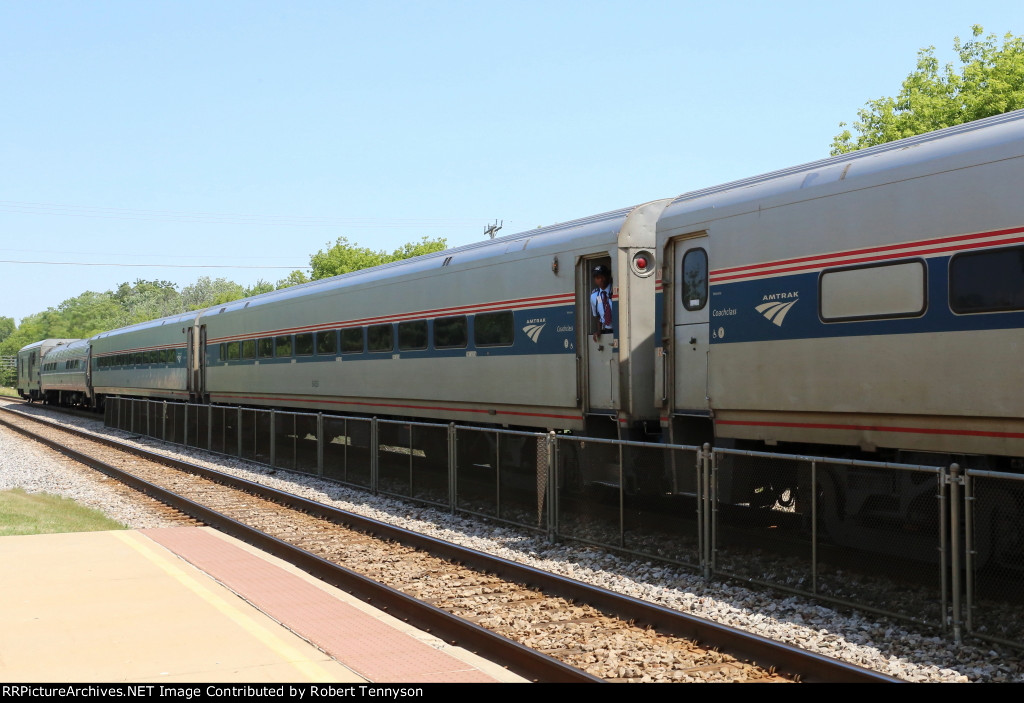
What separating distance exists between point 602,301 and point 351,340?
8900 millimetres

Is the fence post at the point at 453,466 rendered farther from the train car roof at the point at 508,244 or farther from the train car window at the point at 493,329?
the train car roof at the point at 508,244

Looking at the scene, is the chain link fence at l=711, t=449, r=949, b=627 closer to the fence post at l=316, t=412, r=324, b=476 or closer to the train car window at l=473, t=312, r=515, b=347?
the train car window at l=473, t=312, r=515, b=347

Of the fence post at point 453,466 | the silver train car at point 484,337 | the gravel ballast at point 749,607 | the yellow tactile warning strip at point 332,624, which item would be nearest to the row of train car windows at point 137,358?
the silver train car at point 484,337

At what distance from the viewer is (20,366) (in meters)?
67.6

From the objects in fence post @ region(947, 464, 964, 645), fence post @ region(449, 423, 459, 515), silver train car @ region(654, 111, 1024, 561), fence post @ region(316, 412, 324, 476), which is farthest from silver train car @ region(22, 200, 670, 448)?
fence post @ region(947, 464, 964, 645)

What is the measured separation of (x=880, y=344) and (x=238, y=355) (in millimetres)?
22092

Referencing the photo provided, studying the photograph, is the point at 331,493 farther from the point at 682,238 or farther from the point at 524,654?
the point at 524,654

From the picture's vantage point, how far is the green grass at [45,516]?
12810 millimetres

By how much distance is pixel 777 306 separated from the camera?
10461mm

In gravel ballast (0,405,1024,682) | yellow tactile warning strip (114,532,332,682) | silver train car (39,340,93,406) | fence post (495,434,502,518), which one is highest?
silver train car (39,340,93,406)

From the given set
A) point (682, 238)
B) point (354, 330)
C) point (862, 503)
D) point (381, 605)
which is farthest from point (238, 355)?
point (862, 503)

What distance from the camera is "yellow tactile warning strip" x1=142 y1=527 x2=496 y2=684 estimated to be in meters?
6.46

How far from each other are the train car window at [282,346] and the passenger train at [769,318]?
601 cm

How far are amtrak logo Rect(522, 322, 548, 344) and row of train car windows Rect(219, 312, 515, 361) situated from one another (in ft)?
1.29
